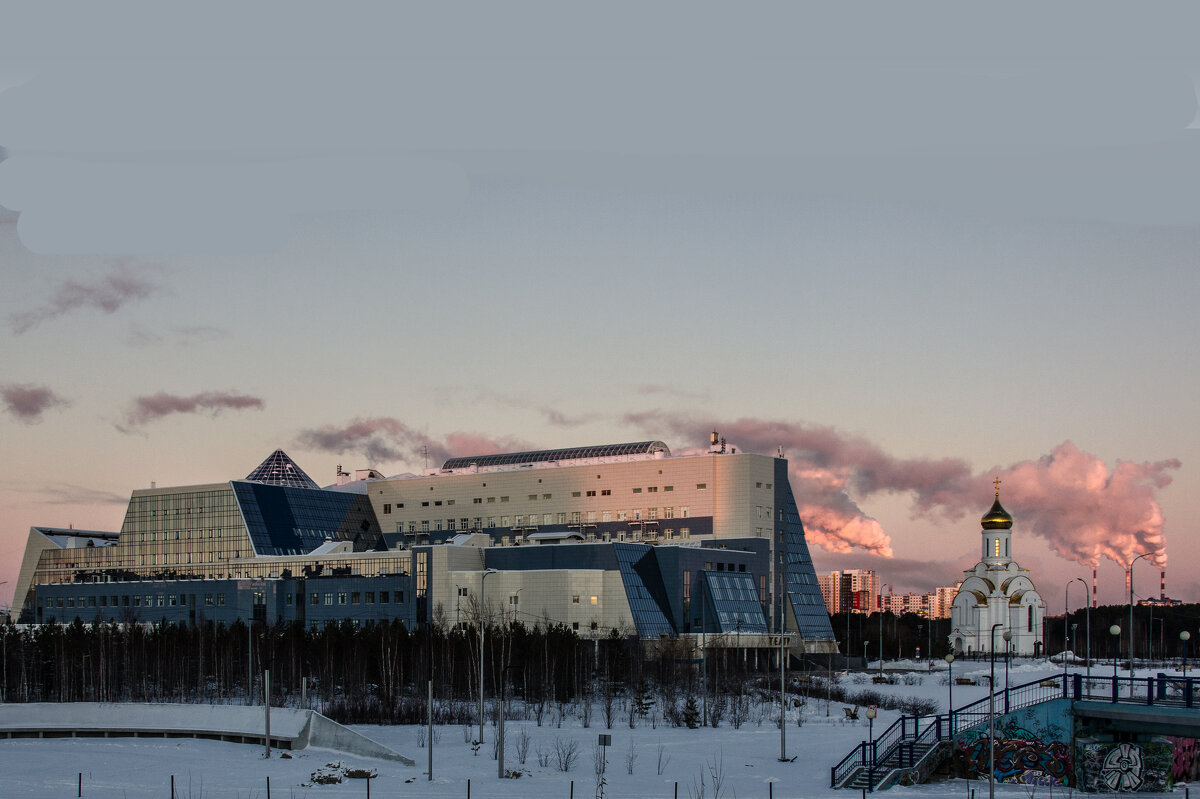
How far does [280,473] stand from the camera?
18862 cm

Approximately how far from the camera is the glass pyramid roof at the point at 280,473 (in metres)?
188

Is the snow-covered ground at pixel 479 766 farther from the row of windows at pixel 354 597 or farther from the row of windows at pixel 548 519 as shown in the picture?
the row of windows at pixel 548 519

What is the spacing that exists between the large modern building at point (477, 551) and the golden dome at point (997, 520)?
23.0 metres

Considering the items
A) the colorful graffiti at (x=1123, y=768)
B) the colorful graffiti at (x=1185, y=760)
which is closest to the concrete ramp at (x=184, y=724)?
the colorful graffiti at (x=1123, y=768)

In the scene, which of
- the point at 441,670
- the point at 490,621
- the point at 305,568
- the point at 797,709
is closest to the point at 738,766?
the point at 797,709

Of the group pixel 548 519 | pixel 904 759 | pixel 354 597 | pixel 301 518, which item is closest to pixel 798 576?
pixel 548 519

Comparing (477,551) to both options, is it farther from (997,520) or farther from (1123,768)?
(1123,768)

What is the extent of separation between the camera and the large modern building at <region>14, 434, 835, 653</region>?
147500 millimetres

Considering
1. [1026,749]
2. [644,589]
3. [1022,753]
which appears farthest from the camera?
[644,589]

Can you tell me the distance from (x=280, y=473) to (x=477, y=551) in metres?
44.8

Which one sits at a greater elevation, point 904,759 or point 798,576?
point 904,759

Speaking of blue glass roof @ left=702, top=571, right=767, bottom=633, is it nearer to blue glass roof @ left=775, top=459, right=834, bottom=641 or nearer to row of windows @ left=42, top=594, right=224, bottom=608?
blue glass roof @ left=775, top=459, right=834, bottom=641

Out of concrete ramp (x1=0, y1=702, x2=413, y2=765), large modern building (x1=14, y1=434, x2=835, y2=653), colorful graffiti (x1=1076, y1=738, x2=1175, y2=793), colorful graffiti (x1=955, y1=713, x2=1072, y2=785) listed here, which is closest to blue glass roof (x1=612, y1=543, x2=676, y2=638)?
large modern building (x1=14, y1=434, x2=835, y2=653)

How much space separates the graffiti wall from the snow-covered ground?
85cm
